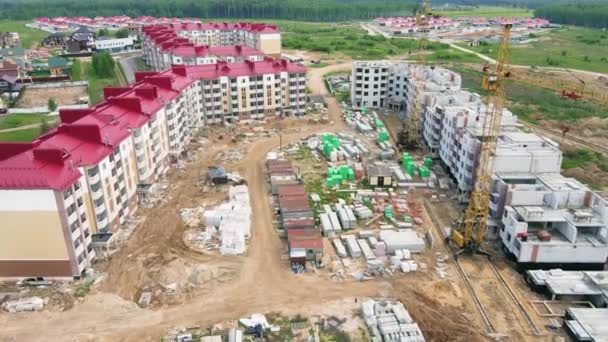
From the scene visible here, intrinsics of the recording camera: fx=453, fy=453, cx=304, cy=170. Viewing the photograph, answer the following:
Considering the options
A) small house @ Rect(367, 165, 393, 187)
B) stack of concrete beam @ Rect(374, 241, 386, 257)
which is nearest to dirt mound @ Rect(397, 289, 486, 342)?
stack of concrete beam @ Rect(374, 241, 386, 257)

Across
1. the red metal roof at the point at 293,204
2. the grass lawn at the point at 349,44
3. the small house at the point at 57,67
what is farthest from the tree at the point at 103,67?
the red metal roof at the point at 293,204

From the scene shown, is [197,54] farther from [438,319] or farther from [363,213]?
[438,319]

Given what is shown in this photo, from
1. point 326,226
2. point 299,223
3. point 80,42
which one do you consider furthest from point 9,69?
point 326,226

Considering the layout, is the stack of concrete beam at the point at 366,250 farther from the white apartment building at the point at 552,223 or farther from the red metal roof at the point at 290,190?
the white apartment building at the point at 552,223

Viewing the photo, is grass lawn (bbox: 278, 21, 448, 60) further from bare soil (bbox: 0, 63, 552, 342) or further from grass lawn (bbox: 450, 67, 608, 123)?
bare soil (bbox: 0, 63, 552, 342)

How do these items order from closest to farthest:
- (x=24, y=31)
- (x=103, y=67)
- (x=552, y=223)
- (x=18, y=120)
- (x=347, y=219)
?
(x=552, y=223)
(x=347, y=219)
(x=18, y=120)
(x=103, y=67)
(x=24, y=31)

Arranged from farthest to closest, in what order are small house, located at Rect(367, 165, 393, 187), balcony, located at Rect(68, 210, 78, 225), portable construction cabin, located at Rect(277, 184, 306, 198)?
small house, located at Rect(367, 165, 393, 187), portable construction cabin, located at Rect(277, 184, 306, 198), balcony, located at Rect(68, 210, 78, 225)
